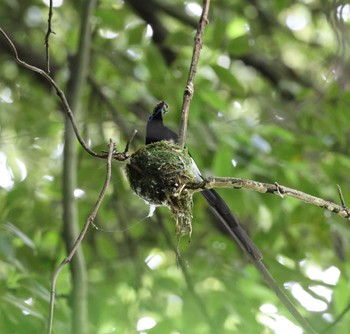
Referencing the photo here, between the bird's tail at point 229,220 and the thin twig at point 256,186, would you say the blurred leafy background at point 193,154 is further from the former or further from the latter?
the thin twig at point 256,186

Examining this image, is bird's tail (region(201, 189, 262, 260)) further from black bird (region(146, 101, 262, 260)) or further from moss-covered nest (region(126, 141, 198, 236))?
moss-covered nest (region(126, 141, 198, 236))

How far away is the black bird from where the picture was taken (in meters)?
2.71

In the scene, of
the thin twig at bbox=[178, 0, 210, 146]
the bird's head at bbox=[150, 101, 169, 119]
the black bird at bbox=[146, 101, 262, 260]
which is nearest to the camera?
the thin twig at bbox=[178, 0, 210, 146]

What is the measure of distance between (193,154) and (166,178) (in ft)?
3.52

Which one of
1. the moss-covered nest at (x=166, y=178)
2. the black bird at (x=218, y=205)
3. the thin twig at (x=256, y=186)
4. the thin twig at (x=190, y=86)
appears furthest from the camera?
the black bird at (x=218, y=205)

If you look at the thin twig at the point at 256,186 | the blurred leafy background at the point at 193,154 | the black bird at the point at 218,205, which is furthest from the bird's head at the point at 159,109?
the thin twig at the point at 256,186

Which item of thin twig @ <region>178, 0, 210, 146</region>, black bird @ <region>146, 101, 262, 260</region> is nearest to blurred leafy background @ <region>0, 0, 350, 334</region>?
black bird @ <region>146, 101, 262, 260</region>

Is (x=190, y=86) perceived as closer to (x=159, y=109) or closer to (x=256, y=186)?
(x=256, y=186)

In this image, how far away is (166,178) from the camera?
2.56 meters

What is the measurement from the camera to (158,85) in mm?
3932

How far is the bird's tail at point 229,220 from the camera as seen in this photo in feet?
8.96

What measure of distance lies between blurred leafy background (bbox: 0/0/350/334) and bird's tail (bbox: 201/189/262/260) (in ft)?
1.72

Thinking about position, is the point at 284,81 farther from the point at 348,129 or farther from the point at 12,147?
the point at 12,147

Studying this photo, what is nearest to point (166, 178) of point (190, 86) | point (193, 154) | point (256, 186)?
point (190, 86)
